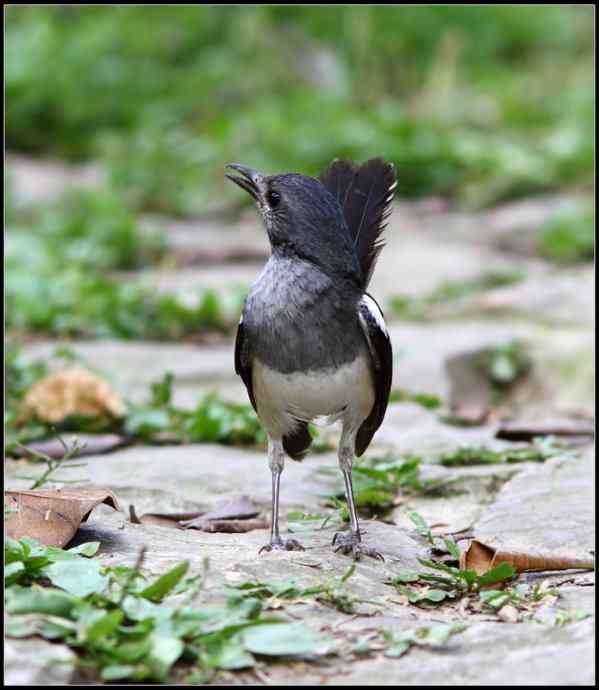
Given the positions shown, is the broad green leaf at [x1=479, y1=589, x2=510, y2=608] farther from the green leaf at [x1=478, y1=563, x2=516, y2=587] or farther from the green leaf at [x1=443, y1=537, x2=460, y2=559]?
the green leaf at [x1=443, y1=537, x2=460, y2=559]

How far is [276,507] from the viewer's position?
365 centimetres

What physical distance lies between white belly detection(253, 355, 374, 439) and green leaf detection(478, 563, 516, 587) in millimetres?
795

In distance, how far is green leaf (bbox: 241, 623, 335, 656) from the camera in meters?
2.48

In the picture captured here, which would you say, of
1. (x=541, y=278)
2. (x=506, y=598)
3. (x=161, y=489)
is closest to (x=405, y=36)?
(x=541, y=278)

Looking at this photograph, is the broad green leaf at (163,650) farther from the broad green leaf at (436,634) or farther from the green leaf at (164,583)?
the broad green leaf at (436,634)

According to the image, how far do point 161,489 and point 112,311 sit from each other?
9.19 ft

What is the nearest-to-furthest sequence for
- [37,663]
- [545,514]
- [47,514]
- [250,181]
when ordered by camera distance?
1. [37,663]
2. [47,514]
3. [545,514]
4. [250,181]

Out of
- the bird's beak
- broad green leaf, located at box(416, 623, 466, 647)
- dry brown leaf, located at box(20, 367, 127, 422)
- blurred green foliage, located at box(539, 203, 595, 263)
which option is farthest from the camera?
blurred green foliage, located at box(539, 203, 595, 263)

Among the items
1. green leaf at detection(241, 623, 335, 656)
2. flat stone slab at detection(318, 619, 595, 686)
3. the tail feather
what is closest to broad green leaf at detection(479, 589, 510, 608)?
flat stone slab at detection(318, 619, 595, 686)

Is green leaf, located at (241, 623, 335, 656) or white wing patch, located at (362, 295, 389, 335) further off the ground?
white wing patch, located at (362, 295, 389, 335)

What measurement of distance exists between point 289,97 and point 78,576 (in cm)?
1162

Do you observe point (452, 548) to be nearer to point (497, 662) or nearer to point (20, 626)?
point (497, 662)

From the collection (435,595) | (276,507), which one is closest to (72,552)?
(276,507)

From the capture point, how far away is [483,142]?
459 inches
